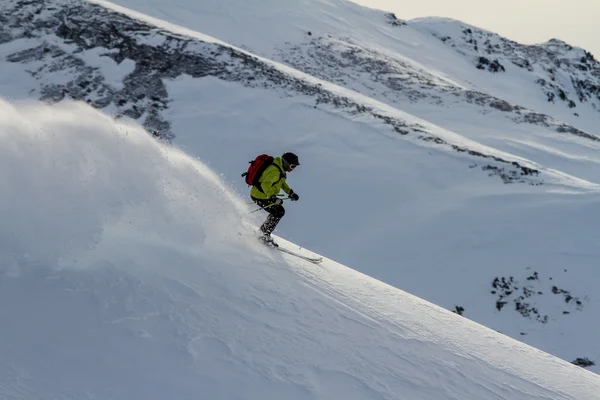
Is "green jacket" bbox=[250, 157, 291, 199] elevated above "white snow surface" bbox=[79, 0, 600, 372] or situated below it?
above

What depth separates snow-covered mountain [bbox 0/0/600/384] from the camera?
2020cm

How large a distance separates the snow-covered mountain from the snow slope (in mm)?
519

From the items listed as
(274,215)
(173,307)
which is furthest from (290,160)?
(173,307)

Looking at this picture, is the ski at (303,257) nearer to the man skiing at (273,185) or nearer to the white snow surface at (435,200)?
the man skiing at (273,185)

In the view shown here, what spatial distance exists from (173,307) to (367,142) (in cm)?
2365

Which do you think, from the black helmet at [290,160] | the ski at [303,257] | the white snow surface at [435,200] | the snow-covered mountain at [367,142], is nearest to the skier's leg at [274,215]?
the ski at [303,257]

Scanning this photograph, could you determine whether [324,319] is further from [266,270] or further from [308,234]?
[308,234]

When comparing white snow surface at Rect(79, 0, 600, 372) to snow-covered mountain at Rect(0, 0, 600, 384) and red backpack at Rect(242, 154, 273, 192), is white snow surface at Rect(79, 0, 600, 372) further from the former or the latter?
red backpack at Rect(242, 154, 273, 192)

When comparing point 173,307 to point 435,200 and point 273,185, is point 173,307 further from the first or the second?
point 435,200

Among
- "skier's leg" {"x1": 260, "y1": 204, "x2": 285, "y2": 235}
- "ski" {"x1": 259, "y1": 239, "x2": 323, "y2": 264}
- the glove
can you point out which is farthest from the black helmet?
"ski" {"x1": 259, "y1": 239, "x2": 323, "y2": 264}

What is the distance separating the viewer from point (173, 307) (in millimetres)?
7543

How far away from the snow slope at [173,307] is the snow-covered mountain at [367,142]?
52 centimetres

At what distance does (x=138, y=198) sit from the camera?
9.74 m

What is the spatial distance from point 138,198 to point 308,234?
1390cm
